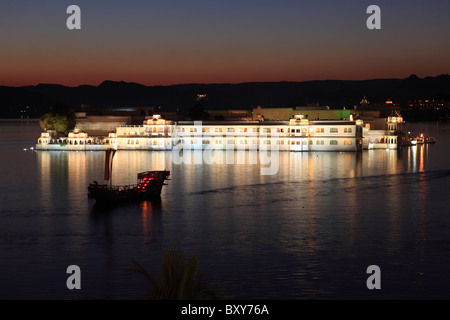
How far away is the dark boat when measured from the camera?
3003cm

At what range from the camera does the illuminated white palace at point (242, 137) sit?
6969 centimetres

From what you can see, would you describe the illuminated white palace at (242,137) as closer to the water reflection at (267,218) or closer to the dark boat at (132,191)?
the water reflection at (267,218)

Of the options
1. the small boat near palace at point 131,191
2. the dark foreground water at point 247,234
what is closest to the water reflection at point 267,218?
the dark foreground water at point 247,234

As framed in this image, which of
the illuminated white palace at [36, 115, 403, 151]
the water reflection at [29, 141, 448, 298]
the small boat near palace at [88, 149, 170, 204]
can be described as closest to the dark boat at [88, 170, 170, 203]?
the small boat near palace at [88, 149, 170, 204]

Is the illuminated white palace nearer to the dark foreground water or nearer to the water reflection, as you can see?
the water reflection

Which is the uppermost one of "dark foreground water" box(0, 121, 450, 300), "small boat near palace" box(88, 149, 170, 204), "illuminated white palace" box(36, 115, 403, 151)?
"illuminated white palace" box(36, 115, 403, 151)

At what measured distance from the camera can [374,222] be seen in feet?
85.6

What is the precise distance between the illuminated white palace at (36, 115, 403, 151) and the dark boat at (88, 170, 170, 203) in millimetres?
37730

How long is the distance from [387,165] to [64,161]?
2923 centimetres

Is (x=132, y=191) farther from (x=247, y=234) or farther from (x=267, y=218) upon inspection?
(x=247, y=234)
